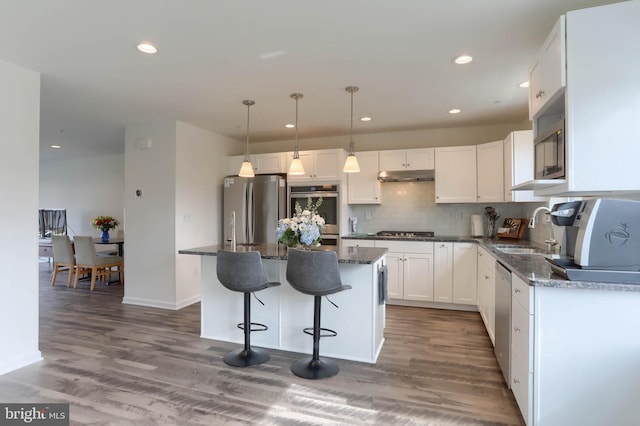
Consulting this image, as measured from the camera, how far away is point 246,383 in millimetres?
2564

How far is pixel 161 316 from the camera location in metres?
4.22

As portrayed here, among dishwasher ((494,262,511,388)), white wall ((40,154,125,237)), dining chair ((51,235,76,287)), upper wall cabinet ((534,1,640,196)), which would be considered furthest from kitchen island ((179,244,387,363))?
white wall ((40,154,125,237))

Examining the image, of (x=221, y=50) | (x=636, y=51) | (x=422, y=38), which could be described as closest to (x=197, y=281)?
(x=221, y=50)

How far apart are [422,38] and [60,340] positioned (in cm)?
434

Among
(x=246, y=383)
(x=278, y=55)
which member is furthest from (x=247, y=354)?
(x=278, y=55)

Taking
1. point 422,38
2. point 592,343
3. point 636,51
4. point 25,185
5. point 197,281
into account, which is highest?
point 422,38

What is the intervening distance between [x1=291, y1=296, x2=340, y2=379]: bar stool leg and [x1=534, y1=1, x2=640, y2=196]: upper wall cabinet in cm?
198

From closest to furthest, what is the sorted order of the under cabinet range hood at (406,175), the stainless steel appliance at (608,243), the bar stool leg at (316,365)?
1. the stainless steel appliance at (608,243)
2. the bar stool leg at (316,365)
3. the under cabinet range hood at (406,175)

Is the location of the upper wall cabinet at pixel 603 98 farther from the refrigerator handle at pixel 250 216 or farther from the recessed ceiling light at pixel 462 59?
the refrigerator handle at pixel 250 216

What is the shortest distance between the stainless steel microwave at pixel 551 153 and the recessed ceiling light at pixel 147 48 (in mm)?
2832

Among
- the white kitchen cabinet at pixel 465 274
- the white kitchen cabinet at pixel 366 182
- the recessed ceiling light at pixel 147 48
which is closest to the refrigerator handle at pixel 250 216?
the white kitchen cabinet at pixel 366 182

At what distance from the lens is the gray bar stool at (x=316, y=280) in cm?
259

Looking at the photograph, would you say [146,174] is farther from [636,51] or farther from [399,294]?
[636,51]

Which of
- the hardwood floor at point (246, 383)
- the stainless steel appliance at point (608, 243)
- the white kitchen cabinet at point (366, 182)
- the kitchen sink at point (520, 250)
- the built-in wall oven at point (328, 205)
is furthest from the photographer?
the white kitchen cabinet at point (366, 182)
